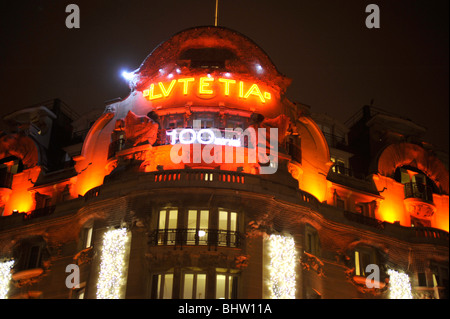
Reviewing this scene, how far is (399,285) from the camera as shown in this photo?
1925 inches

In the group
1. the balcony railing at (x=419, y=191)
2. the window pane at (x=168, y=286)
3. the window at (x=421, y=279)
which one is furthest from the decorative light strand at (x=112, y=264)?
Answer: the balcony railing at (x=419, y=191)

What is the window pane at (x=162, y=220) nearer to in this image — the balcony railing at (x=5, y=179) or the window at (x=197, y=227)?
the window at (x=197, y=227)

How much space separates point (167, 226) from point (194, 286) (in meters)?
4.02

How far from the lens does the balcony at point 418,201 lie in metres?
53.9

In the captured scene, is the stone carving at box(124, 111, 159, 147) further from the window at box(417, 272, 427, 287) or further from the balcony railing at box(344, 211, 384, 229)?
the window at box(417, 272, 427, 287)

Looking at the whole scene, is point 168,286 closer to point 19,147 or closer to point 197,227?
point 197,227

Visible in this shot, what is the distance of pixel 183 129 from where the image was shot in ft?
158

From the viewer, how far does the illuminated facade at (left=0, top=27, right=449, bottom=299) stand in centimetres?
4278

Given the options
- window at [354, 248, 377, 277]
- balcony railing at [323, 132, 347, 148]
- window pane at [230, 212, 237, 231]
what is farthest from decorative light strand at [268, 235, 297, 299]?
balcony railing at [323, 132, 347, 148]

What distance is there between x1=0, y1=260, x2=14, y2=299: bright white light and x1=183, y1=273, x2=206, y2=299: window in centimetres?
1409

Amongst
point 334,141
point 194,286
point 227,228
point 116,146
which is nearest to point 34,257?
point 116,146

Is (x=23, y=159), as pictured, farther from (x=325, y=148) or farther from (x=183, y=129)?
(x=325, y=148)
